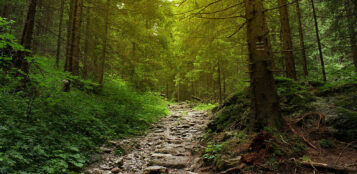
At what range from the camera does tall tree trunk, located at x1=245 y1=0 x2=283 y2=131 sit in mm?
3986

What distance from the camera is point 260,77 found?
4.16m

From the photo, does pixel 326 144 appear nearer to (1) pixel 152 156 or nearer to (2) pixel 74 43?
(1) pixel 152 156

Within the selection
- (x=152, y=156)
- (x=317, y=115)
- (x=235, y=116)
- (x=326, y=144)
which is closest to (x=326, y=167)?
(x=326, y=144)

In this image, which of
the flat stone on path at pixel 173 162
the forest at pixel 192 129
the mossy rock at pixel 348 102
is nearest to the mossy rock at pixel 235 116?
the forest at pixel 192 129

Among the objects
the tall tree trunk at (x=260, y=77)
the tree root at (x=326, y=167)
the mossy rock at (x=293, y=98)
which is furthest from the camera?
the mossy rock at (x=293, y=98)

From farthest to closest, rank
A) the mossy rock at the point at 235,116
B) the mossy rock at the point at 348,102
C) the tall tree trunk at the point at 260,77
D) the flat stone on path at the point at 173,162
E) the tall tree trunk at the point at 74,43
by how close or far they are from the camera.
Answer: the tall tree trunk at the point at 74,43
the mossy rock at the point at 235,116
the flat stone on path at the point at 173,162
the tall tree trunk at the point at 260,77
the mossy rock at the point at 348,102

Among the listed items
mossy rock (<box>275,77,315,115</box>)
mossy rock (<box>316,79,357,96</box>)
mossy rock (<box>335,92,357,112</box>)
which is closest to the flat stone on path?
mossy rock (<box>275,77,315,115</box>)

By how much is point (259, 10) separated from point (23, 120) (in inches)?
250

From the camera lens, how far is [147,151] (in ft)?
18.1

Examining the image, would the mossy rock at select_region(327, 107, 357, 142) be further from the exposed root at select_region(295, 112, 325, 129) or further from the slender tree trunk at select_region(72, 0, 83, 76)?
the slender tree trunk at select_region(72, 0, 83, 76)

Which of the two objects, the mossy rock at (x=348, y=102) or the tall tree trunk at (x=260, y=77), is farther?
the tall tree trunk at (x=260, y=77)

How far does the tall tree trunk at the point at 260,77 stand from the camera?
3.99 metres

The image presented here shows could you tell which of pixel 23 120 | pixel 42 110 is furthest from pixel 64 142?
pixel 42 110

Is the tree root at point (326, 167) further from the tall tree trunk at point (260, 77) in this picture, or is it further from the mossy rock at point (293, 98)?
the mossy rock at point (293, 98)
